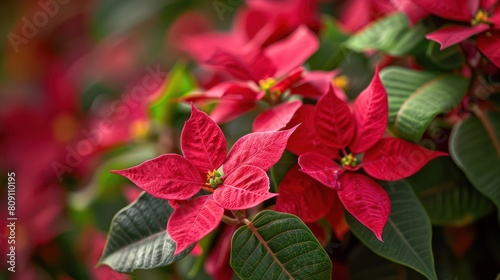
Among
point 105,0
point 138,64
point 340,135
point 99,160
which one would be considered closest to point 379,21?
point 340,135

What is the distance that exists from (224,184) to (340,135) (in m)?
0.12

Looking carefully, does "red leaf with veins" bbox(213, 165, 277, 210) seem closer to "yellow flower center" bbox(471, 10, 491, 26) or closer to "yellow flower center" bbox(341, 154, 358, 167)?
"yellow flower center" bbox(341, 154, 358, 167)

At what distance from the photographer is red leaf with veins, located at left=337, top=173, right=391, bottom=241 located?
17.1 inches

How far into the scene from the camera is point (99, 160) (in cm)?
81

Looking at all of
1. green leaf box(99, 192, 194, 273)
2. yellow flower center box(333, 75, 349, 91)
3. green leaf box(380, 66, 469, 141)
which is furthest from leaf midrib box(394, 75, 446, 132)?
green leaf box(99, 192, 194, 273)

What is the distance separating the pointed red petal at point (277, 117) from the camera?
1.58ft

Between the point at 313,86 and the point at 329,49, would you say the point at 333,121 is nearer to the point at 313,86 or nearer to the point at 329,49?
the point at 313,86

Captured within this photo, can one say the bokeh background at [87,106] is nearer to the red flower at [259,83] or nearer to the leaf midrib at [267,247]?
the red flower at [259,83]

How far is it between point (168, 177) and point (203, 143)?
0.04 m

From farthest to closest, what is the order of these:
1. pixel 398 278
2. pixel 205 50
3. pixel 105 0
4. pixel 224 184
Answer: pixel 105 0 → pixel 205 50 → pixel 398 278 → pixel 224 184

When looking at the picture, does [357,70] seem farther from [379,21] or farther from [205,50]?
[205,50]

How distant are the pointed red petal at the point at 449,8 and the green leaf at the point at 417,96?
6 cm

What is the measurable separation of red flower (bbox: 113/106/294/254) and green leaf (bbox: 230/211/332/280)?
0.11 ft

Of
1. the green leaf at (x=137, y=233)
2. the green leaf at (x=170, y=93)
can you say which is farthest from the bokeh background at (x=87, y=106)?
the green leaf at (x=137, y=233)
